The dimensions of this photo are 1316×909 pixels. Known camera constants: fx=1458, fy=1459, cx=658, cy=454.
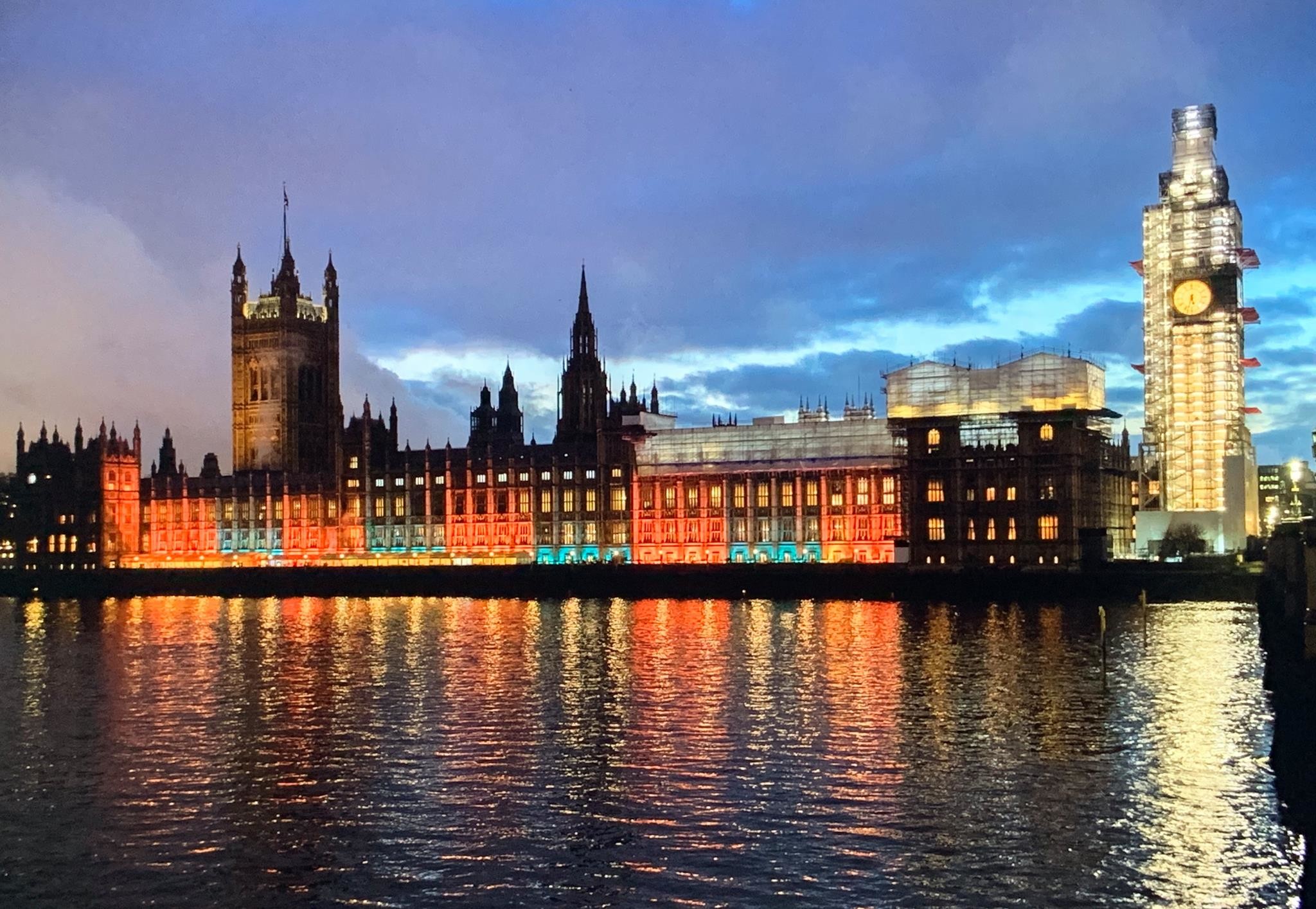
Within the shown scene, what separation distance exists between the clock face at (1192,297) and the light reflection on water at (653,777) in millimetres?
57475

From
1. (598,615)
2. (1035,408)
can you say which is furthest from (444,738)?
(1035,408)

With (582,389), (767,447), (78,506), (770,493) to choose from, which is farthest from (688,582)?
(78,506)

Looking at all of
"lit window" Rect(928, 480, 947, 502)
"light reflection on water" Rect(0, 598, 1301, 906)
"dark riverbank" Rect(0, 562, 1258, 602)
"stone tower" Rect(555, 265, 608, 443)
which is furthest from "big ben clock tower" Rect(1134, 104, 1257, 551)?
"stone tower" Rect(555, 265, 608, 443)

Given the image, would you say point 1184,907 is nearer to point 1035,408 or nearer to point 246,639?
point 246,639

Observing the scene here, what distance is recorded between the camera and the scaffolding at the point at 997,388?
138000 millimetres

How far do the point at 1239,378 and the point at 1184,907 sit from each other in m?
113

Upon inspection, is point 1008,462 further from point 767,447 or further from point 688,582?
point 688,582

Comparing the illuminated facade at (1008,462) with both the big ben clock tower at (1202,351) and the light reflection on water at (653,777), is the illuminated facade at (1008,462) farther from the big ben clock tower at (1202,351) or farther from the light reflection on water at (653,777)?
the light reflection on water at (653,777)

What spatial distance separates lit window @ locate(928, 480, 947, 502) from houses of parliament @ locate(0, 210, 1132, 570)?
5.8 inches

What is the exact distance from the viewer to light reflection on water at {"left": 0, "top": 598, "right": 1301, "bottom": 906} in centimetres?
3136

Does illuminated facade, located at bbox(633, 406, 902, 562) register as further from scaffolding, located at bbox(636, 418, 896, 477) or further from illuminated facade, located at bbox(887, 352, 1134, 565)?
illuminated facade, located at bbox(887, 352, 1134, 565)

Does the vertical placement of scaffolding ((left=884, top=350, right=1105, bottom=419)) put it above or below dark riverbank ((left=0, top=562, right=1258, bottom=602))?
above

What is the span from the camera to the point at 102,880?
31.8 m

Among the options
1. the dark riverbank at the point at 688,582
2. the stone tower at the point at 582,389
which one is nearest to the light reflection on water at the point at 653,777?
the dark riverbank at the point at 688,582
